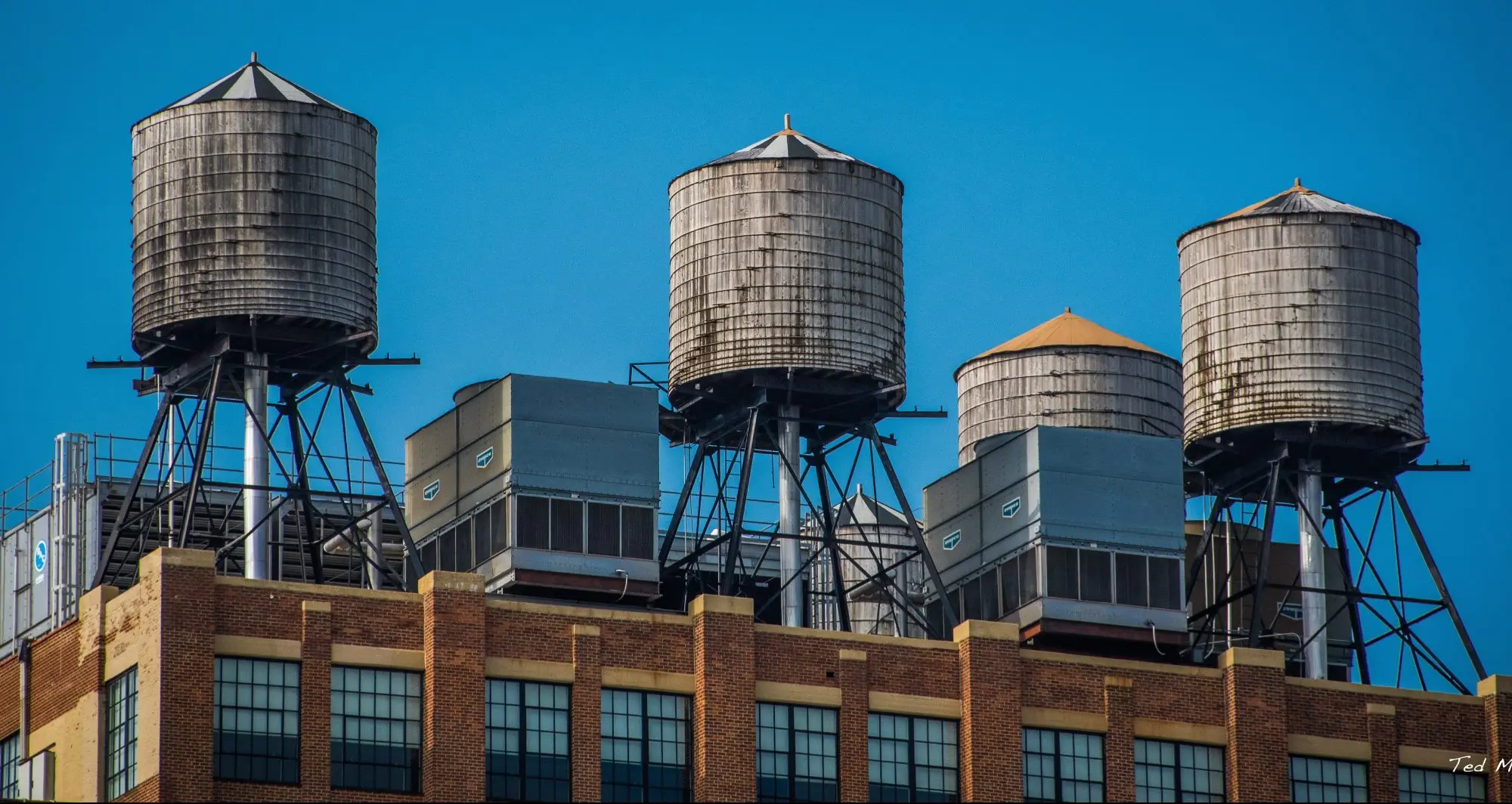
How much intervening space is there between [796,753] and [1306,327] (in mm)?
18395

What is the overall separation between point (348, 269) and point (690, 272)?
8117mm

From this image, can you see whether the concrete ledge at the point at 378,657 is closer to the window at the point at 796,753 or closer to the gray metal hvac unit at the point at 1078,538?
the window at the point at 796,753

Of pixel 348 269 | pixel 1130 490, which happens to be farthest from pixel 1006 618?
pixel 348 269

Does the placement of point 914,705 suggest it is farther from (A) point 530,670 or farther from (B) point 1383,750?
(B) point 1383,750

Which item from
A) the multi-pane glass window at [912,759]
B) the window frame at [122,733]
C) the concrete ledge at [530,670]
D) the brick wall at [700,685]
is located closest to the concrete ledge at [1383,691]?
the brick wall at [700,685]

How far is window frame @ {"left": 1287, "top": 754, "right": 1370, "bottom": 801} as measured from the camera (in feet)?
267

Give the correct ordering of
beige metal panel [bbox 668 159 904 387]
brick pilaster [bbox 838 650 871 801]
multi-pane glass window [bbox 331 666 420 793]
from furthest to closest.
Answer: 1. beige metal panel [bbox 668 159 904 387]
2. brick pilaster [bbox 838 650 871 801]
3. multi-pane glass window [bbox 331 666 420 793]

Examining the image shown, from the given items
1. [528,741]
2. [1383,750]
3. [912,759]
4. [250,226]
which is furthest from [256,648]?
[1383,750]

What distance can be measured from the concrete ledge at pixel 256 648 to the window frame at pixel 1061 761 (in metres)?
15.8

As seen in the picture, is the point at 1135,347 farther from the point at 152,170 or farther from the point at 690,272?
the point at 152,170

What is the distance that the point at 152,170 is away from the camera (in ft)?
267

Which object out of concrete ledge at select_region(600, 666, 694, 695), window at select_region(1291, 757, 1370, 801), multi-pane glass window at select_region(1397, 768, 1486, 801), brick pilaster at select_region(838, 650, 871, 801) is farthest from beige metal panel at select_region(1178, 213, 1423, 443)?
concrete ledge at select_region(600, 666, 694, 695)

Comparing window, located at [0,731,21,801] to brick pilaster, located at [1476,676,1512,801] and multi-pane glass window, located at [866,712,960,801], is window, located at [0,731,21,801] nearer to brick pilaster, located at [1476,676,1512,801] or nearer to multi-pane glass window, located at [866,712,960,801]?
multi-pane glass window, located at [866,712,960,801]

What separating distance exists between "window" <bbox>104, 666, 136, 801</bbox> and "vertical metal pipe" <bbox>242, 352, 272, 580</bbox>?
7.58 metres
